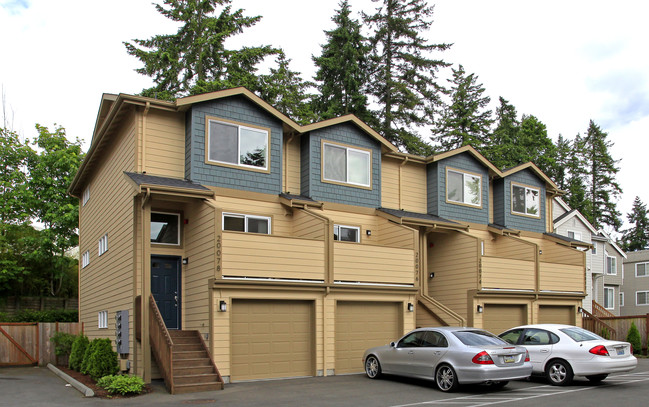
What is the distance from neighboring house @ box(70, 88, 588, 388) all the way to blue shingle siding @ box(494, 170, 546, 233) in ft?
6.51

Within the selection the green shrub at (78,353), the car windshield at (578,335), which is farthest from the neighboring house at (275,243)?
the car windshield at (578,335)

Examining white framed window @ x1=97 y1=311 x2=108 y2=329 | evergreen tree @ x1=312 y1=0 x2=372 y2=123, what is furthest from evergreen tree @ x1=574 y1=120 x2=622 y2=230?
white framed window @ x1=97 y1=311 x2=108 y2=329

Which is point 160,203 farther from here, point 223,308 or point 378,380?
point 378,380

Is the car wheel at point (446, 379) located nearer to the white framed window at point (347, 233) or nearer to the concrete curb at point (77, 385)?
the white framed window at point (347, 233)

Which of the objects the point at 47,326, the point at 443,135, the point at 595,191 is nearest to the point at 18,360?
the point at 47,326

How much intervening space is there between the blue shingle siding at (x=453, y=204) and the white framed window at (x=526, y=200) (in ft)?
6.53

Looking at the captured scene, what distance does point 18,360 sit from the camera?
21.7 metres

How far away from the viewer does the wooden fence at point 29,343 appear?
851 inches

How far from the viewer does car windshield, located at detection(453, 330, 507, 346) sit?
13.2 m

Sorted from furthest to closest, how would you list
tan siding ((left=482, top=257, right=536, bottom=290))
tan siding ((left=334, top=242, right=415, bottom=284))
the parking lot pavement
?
1. tan siding ((left=482, top=257, right=536, bottom=290))
2. tan siding ((left=334, top=242, right=415, bottom=284))
3. the parking lot pavement

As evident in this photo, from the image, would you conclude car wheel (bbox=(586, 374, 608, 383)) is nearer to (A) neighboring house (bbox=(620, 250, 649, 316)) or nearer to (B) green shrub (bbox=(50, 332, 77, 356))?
(B) green shrub (bbox=(50, 332, 77, 356))

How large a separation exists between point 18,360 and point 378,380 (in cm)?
1434

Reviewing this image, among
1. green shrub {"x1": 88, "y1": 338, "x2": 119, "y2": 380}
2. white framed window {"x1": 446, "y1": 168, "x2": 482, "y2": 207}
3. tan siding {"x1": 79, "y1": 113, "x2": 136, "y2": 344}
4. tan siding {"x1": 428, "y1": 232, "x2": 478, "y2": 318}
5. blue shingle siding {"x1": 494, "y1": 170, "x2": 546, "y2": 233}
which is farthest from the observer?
blue shingle siding {"x1": 494, "y1": 170, "x2": 546, "y2": 233}

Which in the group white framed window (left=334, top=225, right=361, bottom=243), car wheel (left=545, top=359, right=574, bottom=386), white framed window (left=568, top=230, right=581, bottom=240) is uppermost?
white framed window (left=568, top=230, right=581, bottom=240)
